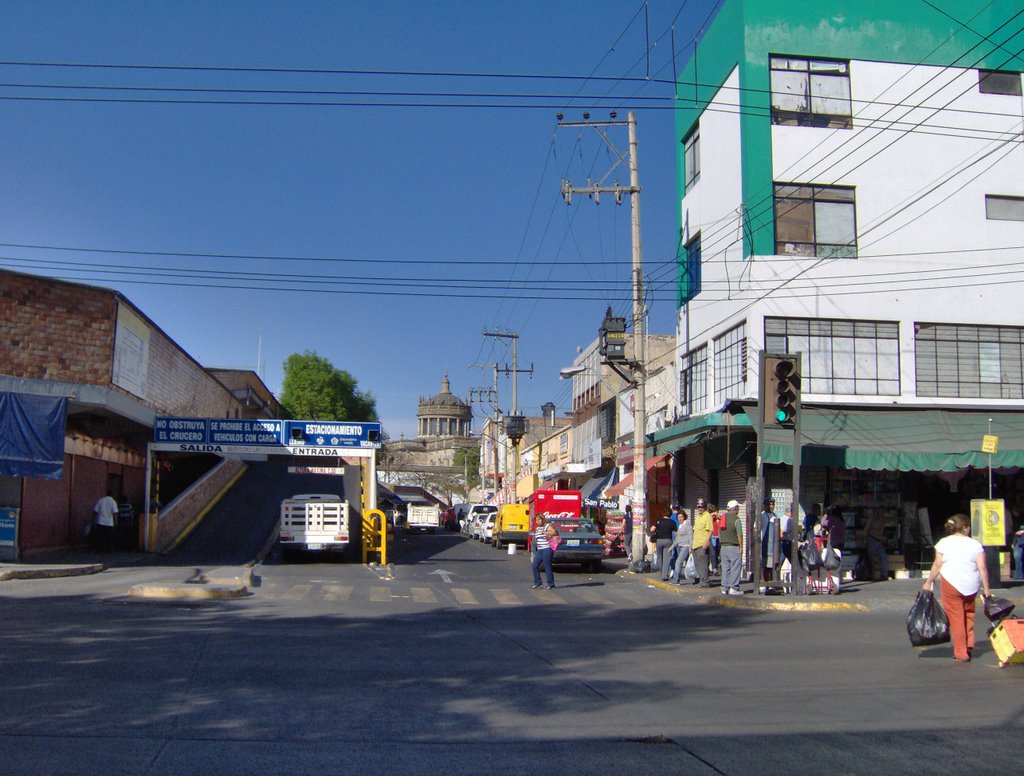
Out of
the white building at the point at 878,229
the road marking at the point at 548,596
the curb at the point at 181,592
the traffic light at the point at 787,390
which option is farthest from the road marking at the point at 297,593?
the white building at the point at 878,229

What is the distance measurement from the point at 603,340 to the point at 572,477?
1122 inches

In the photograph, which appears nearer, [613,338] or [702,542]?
[702,542]

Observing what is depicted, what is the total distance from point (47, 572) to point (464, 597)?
871 cm

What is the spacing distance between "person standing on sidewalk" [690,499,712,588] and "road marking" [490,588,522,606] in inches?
159

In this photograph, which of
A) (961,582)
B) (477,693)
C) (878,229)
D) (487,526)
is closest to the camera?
(477,693)

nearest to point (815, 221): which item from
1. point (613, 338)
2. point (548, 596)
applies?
point (613, 338)

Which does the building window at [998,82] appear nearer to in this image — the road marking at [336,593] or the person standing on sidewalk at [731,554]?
the person standing on sidewalk at [731,554]

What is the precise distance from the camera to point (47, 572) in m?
21.1

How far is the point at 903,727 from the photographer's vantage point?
822cm

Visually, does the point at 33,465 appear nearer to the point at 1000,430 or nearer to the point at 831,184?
the point at 831,184

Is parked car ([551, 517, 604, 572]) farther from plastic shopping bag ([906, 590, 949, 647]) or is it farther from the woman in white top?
the woman in white top

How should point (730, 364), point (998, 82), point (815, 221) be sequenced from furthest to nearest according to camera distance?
point (730, 364)
point (998, 82)
point (815, 221)

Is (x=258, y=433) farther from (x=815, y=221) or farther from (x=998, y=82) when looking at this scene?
(x=998, y=82)

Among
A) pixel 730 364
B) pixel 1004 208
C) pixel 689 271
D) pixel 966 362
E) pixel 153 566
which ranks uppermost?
pixel 1004 208
